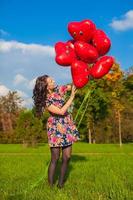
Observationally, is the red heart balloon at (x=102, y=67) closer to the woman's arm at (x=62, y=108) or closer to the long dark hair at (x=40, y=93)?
the woman's arm at (x=62, y=108)

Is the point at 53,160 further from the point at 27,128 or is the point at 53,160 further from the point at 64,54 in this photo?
the point at 27,128

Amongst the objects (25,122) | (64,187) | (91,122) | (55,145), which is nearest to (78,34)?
(55,145)

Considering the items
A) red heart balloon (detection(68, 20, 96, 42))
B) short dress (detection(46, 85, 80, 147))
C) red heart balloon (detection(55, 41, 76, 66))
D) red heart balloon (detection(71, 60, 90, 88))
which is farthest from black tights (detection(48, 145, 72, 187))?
red heart balloon (detection(68, 20, 96, 42))

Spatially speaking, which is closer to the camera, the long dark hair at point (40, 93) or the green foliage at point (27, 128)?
the long dark hair at point (40, 93)

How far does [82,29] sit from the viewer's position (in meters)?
7.98

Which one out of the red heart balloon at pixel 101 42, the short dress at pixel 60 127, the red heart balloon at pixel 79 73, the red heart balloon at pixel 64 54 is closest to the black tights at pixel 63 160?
the short dress at pixel 60 127

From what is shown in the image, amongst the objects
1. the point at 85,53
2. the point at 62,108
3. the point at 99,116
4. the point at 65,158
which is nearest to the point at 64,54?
the point at 85,53

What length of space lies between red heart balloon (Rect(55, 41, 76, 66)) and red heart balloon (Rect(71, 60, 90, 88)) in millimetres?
158

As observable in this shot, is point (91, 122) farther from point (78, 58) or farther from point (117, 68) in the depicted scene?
point (78, 58)

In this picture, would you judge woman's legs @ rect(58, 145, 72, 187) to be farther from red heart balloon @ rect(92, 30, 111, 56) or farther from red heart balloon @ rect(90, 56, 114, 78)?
red heart balloon @ rect(92, 30, 111, 56)

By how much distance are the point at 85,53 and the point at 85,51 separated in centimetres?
3

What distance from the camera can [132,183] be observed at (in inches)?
328

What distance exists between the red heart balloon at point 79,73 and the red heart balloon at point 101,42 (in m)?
0.40

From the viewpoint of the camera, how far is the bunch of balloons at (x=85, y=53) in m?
7.86
